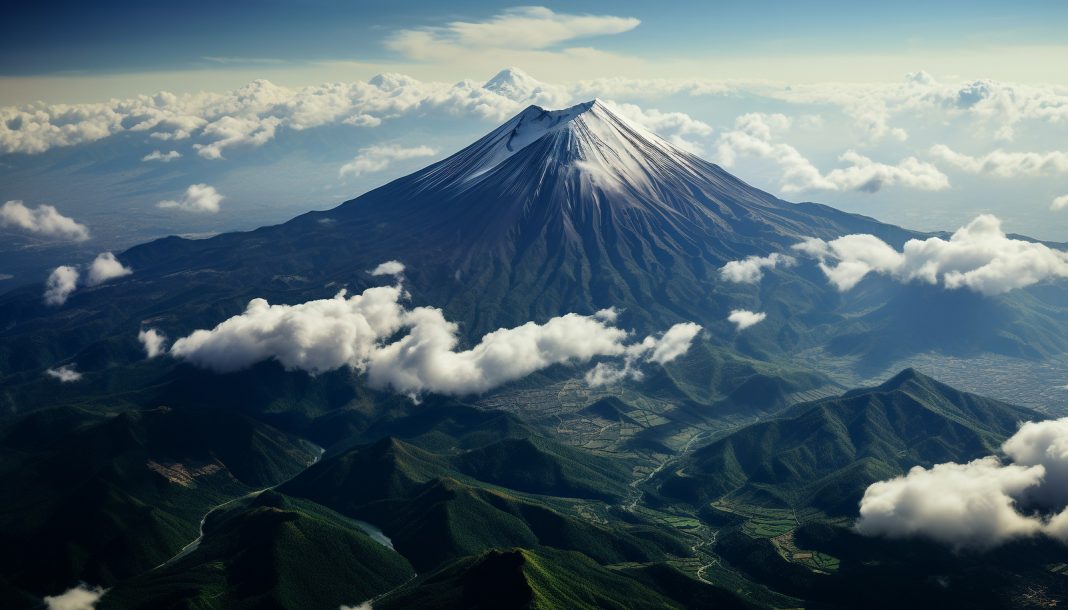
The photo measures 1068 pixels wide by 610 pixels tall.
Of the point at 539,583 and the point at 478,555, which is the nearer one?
the point at 539,583

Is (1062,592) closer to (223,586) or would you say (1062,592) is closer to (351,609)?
(351,609)

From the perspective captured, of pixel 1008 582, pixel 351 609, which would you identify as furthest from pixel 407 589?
pixel 1008 582

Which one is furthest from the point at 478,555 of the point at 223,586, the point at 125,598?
the point at 125,598

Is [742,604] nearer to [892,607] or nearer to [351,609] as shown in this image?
[892,607]

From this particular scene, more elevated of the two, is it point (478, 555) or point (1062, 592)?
point (478, 555)

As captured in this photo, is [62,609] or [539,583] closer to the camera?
[539,583]

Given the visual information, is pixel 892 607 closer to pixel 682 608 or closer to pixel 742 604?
pixel 742 604

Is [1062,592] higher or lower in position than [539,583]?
lower

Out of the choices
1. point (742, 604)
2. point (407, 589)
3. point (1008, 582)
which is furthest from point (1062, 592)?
point (407, 589)
